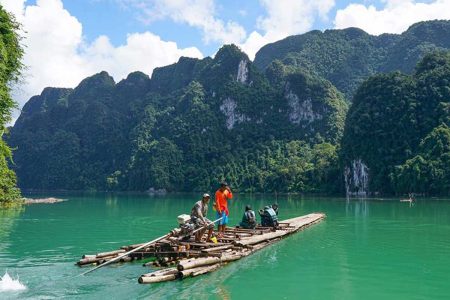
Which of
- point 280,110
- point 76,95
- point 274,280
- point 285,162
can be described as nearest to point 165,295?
point 274,280

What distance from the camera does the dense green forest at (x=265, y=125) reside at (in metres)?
76.8

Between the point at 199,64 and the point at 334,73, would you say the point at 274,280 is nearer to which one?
the point at 199,64

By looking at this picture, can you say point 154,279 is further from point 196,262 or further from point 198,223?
point 198,223

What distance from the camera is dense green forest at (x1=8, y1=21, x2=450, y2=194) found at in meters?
76.8

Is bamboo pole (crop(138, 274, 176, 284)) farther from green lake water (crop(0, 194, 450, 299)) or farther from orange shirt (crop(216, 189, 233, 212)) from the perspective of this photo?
orange shirt (crop(216, 189, 233, 212))

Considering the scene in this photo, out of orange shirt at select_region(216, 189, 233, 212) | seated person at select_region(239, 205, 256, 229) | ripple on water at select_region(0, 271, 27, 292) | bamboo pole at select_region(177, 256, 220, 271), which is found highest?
orange shirt at select_region(216, 189, 233, 212)

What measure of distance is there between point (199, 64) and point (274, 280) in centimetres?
16522

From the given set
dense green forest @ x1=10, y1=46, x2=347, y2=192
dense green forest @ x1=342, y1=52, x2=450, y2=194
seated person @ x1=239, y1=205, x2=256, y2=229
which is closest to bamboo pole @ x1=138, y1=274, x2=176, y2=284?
seated person @ x1=239, y1=205, x2=256, y2=229

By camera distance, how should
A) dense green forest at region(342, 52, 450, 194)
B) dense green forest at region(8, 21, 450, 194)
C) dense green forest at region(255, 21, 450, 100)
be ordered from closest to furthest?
dense green forest at region(342, 52, 450, 194)
dense green forest at region(8, 21, 450, 194)
dense green forest at region(255, 21, 450, 100)

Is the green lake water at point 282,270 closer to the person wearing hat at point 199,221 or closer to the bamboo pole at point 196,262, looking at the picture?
the bamboo pole at point 196,262

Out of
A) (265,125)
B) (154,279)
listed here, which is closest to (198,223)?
(154,279)

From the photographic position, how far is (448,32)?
6309 inches

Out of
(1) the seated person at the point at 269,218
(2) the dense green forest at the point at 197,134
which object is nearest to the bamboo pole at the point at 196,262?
(1) the seated person at the point at 269,218

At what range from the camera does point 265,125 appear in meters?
133
